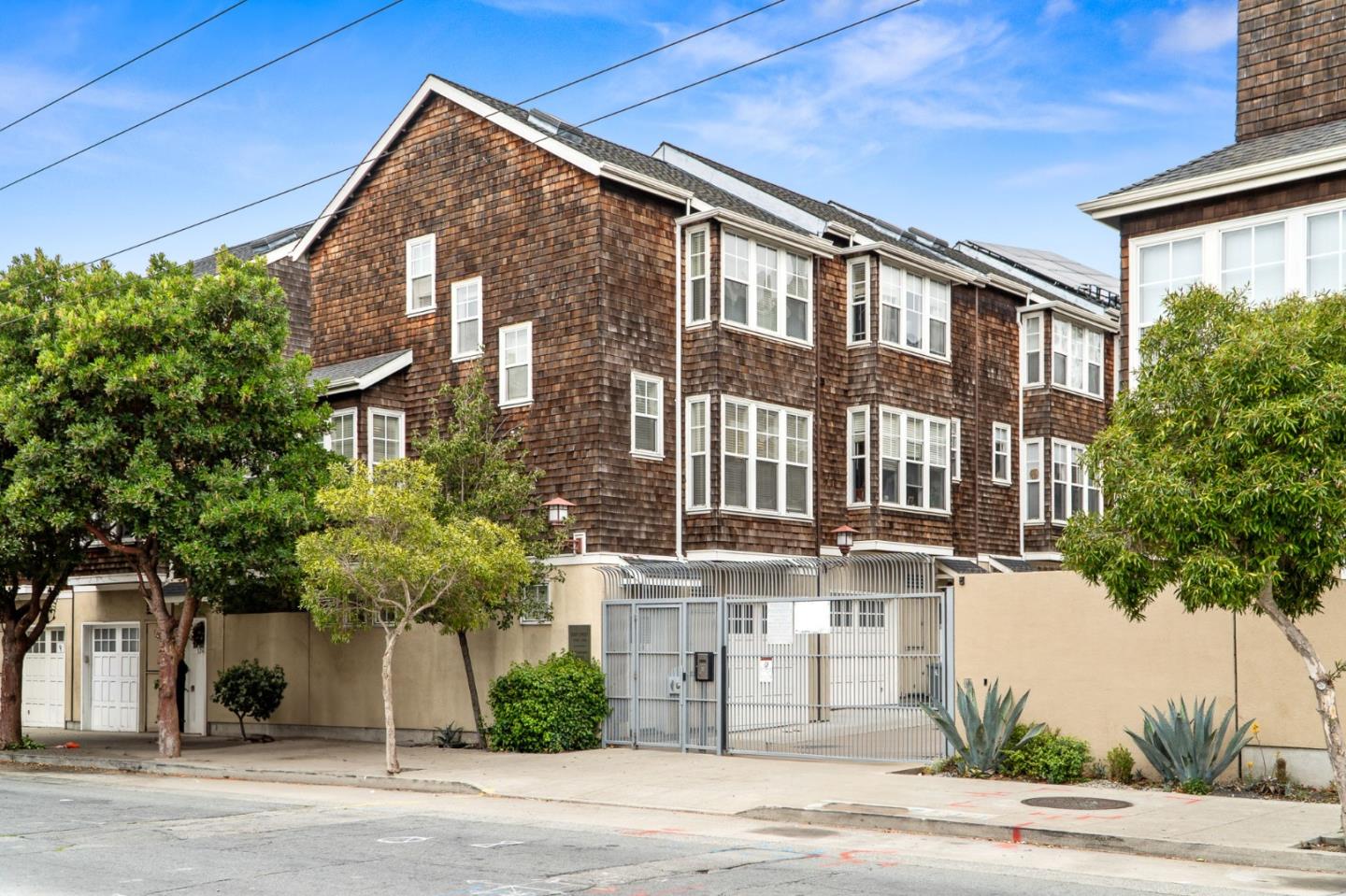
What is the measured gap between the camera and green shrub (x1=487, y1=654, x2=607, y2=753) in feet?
68.0

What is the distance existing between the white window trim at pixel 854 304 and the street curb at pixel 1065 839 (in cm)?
1448

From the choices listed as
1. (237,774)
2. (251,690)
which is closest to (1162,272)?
(237,774)

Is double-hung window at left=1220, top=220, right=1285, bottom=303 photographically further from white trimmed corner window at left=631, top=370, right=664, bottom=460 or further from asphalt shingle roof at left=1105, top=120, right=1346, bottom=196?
white trimmed corner window at left=631, top=370, right=664, bottom=460

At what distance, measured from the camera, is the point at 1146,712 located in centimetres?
1639

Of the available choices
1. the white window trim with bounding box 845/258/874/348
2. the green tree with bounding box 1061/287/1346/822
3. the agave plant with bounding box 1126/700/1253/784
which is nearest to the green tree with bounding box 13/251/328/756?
the white window trim with bounding box 845/258/874/348

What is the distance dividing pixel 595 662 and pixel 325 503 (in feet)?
16.8

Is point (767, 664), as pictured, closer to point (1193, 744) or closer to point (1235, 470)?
point (1193, 744)

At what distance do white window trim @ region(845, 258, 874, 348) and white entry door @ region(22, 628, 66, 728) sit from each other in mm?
18318

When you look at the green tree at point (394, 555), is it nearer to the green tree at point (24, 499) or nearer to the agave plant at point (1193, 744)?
the green tree at point (24, 499)

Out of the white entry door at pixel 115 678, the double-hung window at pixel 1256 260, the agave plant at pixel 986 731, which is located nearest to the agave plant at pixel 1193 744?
the agave plant at pixel 986 731

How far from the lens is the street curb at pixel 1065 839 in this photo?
37.2ft

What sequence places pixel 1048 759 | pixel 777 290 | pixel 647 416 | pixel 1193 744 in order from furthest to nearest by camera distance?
pixel 777 290, pixel 647 416, pixel 1048 759, pixel 1193 744

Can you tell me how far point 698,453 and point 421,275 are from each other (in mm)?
6583

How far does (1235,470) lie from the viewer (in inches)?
460
